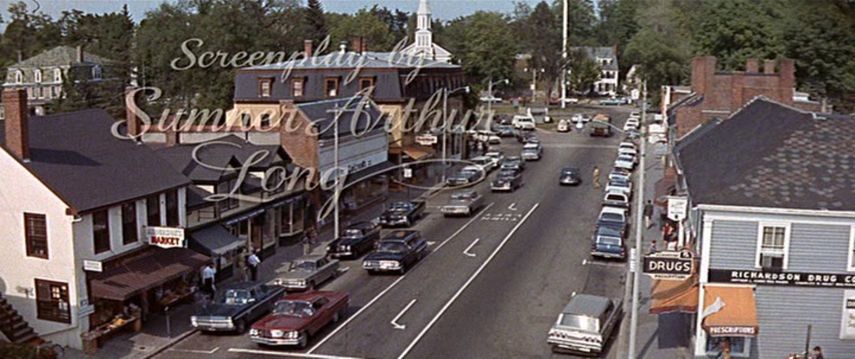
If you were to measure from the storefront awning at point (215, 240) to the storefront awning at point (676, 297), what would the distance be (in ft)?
56.3

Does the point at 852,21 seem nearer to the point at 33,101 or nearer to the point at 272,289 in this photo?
the point at 272,289

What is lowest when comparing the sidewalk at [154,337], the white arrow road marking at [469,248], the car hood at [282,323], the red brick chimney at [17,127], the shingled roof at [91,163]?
the sidewalk at [154,337]

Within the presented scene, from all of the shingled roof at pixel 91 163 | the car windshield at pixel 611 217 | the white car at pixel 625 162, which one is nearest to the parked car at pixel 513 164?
the white car at pixel 625 162

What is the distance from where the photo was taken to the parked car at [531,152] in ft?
260

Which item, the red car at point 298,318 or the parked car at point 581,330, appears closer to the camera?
the parked car at point 581,330

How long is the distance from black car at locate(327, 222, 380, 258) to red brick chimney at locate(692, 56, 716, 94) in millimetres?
20748

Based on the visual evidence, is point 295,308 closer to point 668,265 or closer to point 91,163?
point 91,163

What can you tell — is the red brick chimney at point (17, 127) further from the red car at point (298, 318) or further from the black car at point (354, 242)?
the black car at point (354, 242)

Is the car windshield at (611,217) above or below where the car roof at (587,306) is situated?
above

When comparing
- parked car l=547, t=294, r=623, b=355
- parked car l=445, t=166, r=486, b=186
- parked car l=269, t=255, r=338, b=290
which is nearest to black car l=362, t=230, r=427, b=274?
parked car l=269, t=255, r=338, b=290

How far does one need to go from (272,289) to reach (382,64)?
126 feet

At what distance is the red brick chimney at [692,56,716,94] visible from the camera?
51.5 m

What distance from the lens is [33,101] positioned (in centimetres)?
9969

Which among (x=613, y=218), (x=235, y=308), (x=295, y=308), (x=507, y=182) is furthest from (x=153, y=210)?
(x=507, y=182)
